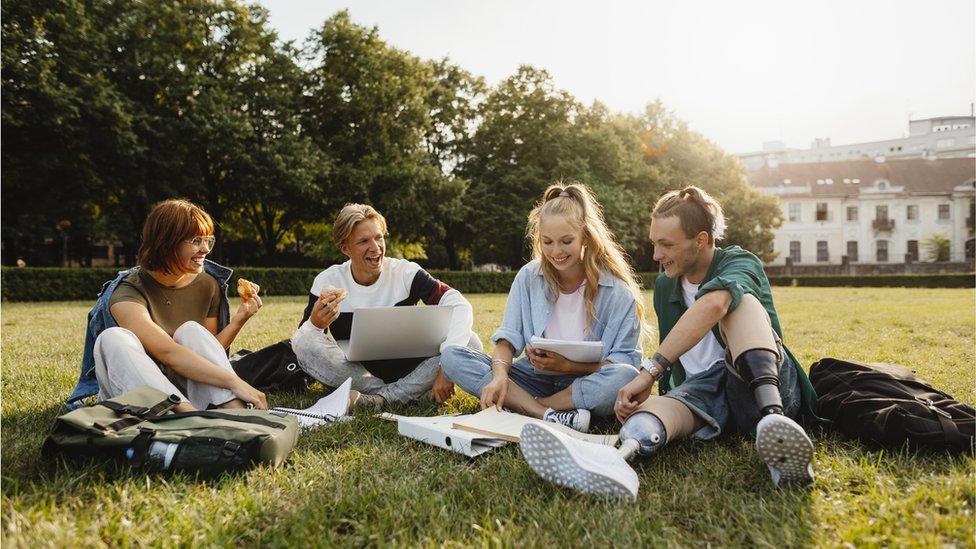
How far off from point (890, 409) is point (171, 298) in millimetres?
3360

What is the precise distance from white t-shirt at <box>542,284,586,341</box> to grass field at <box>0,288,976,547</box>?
868 millimetres

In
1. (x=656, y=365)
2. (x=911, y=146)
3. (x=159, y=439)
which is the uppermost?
(x=911, y=146)

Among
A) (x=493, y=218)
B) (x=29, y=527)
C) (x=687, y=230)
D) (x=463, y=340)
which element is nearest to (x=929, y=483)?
(x=687, y=230)

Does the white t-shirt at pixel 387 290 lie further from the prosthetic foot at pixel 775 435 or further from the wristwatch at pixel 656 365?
the prosthetic foot at pixel 775 435

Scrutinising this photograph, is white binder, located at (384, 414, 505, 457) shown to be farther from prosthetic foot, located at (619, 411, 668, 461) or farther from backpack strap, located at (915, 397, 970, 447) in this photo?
backpack strap, located at (915, 397, 970, 447)

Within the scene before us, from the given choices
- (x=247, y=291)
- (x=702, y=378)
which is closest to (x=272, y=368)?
(x=247, y=291)

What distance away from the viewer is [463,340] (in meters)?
3.83

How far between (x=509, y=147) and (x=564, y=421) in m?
25.8

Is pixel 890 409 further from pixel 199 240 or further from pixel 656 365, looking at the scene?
pixel 199 240

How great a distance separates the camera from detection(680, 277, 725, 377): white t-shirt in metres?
3.11

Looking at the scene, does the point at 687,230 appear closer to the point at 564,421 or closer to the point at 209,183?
the point at 564,421

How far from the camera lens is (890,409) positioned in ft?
8.64

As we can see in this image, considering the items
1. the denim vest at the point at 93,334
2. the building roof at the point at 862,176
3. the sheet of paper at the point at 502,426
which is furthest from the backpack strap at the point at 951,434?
the building roof at the point at 862,176

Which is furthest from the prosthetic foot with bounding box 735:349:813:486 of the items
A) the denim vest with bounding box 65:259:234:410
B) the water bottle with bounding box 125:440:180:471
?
the denim vest with bounding box 65:259:234:410
